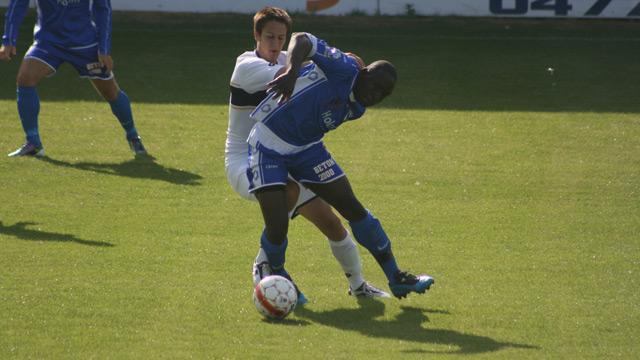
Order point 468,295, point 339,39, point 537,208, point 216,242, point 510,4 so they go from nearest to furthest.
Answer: point 468,295 < point 216,242 < point 537,208 < point 339,39 < point 510,4

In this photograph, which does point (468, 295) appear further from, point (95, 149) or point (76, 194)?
point (95, 149)

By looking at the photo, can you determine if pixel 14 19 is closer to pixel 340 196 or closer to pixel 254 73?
pixel 254 73

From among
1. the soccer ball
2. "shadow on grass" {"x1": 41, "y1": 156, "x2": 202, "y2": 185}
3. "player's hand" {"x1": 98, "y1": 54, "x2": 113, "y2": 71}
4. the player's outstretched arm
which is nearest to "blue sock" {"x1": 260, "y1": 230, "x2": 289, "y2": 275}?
the soccer ball

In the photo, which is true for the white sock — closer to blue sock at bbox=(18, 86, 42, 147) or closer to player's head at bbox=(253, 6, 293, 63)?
player's head at bbox=(253, 6, 293, 63)

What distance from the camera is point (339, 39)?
1792 cm

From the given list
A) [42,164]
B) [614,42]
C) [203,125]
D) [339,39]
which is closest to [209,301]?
[42,164]

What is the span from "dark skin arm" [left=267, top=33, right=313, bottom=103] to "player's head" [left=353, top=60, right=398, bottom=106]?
1.33 ft

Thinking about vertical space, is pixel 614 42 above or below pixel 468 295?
below

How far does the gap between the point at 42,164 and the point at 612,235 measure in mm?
5524

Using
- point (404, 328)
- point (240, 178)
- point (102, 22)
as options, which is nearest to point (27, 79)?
point (102, 22)

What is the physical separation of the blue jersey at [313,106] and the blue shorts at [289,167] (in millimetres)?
56

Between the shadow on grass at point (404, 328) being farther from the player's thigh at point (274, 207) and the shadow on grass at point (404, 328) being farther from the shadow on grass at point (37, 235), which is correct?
the shadow on grass at point (37, 235)

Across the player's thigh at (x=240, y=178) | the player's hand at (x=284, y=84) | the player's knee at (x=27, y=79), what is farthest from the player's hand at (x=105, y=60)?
the player's hand at (x=284, y=84)

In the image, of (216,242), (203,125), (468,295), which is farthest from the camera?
(203,125)
